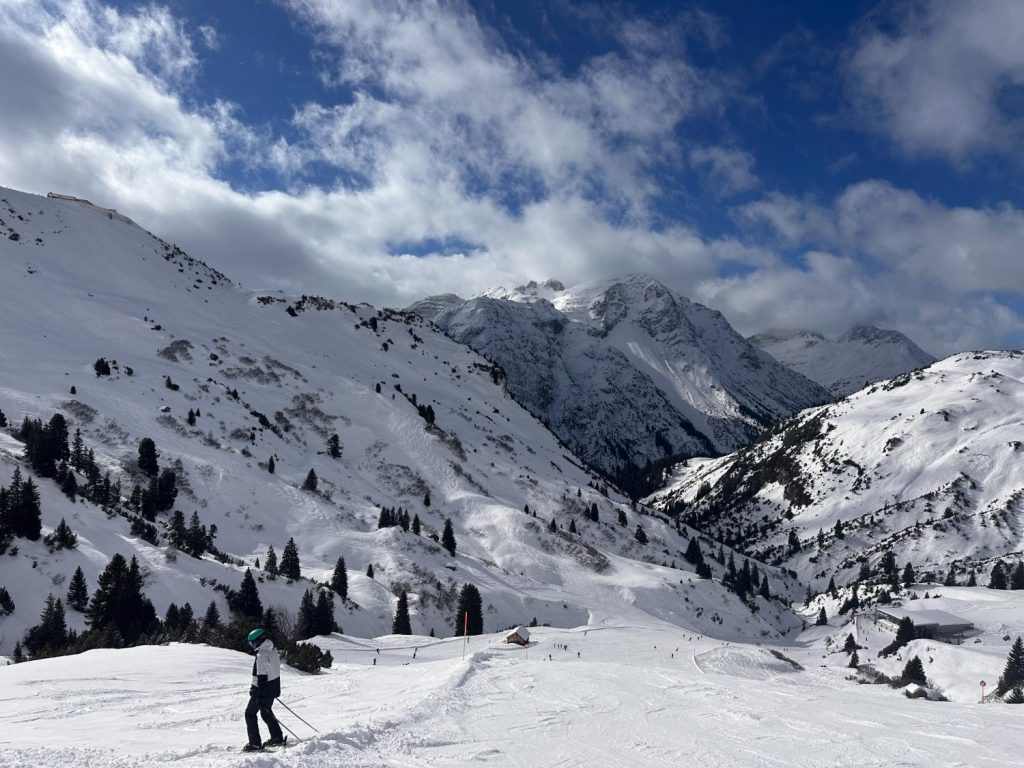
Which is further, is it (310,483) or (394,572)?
(310,483)

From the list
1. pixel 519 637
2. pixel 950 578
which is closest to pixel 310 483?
pixel 519 637

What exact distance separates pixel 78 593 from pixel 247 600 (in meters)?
15.1

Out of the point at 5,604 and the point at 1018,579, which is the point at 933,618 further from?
the point at 5,604

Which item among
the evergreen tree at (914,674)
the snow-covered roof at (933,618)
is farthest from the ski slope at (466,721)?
the snow-covered roof at (933,618)

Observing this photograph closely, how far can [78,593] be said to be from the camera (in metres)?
49.5

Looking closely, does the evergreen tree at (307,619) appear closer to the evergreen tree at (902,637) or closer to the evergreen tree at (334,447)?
the evergreen tree at (334,447)

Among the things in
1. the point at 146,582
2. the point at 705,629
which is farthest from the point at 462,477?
the point at 146,582

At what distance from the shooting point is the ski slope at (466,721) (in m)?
13.2

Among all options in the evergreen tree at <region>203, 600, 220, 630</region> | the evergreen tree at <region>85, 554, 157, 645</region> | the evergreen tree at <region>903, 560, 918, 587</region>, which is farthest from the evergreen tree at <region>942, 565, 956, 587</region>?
the evergreen tree at <region>85, 554, 157, 645</region>

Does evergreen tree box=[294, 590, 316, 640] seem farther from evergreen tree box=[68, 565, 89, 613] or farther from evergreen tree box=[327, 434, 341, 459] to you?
→ evergreen tree box=[327, 434, 341, 459]

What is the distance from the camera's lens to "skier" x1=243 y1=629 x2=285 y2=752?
42.8 feet

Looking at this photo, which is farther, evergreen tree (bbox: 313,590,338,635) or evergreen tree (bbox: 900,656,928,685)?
evergreen tree (bbox: 900,656,928,685)

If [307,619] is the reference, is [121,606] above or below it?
above

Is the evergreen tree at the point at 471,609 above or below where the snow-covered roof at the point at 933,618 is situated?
above
